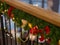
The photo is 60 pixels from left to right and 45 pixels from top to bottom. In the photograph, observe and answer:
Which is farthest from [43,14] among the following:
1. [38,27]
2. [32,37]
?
[32,37]

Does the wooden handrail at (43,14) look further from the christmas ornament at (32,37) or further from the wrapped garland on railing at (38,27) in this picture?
the christmas ornament at (32,37)

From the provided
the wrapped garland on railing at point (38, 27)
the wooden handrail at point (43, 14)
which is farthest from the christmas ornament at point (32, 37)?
the wooden handrail at point (43, 14)

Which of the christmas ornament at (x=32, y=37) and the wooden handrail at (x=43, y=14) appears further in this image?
the christmas ornament at (x=32, y=37)

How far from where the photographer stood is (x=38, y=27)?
54.9 inches

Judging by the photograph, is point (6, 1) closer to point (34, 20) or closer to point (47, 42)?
point (34, 20)

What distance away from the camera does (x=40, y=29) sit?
139 centimetres

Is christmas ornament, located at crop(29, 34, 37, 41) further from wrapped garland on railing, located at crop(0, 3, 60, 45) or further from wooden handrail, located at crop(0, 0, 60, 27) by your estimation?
wooden handrail, located at crop(0, 0, 60, 27)

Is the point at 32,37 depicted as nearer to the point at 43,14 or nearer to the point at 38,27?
the point at 38,27

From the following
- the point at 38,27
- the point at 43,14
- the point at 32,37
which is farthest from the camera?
the point at 32,37

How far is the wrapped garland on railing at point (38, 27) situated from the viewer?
1.25m

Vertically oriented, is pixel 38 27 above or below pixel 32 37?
above

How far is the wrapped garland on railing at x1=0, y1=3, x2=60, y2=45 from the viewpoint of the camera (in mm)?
1255

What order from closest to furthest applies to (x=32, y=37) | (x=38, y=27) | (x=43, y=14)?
1. (x=43, y=14)
2. (x=38, y=27)
3. (x=32, y=37)

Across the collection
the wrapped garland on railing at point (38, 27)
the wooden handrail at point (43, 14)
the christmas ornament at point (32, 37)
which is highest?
the wooden handrail at point (43, 14)
